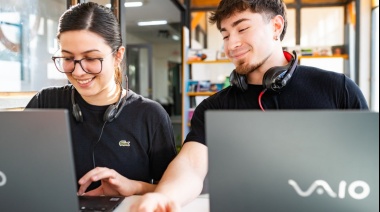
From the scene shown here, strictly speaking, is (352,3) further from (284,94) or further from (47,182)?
(47,182)

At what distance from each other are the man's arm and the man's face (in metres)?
0.34

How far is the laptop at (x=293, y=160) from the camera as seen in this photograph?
0.51 meters

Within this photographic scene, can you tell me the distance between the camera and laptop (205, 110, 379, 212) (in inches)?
20.3

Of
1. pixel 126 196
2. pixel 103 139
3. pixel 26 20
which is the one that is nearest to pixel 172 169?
pixel 126 196

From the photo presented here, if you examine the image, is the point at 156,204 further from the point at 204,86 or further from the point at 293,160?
the point at 204,86

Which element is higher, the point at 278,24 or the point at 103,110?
the point at 278,24

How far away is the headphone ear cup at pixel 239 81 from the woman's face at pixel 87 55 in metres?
0.45

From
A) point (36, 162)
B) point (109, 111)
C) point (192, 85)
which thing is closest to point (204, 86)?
point (192, 85)

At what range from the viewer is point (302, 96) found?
47.6 inches

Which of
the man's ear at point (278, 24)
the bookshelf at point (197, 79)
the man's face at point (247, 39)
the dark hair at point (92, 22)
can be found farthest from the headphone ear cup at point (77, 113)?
the bookshelf at point (197, 79)

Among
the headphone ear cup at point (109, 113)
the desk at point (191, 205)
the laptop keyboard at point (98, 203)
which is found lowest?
the desk at point (191, 205)

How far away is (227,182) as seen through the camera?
557 mm

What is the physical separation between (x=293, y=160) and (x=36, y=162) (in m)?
0.43

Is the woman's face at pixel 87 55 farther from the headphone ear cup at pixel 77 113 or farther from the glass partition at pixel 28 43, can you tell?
the glass partition at pixel 28 43
